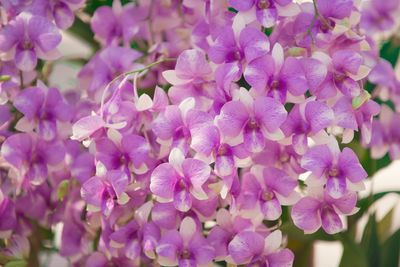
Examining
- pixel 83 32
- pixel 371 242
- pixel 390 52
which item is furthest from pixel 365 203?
pixel 83 32

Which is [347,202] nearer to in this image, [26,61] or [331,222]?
[331,222]

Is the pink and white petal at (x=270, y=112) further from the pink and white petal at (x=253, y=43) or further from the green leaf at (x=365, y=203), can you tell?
the green leaf at (x=365, y=203)

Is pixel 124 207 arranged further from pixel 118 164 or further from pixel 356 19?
pixel 356 19

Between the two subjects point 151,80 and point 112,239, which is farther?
point 151,80

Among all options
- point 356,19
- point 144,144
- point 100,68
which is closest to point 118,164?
point 144,144

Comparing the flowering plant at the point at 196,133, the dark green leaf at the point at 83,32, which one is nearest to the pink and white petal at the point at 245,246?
the flowering plant at the point at 196,133
